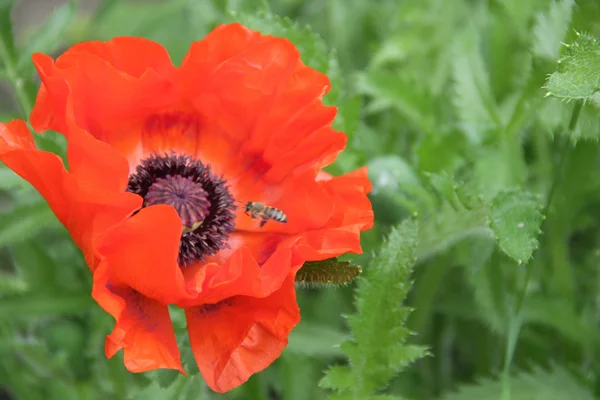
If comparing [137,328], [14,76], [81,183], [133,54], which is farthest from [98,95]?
[14,76]

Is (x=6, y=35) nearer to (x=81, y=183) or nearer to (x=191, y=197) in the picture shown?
(x=191, y=197)

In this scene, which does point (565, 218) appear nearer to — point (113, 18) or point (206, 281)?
point (206, 281)

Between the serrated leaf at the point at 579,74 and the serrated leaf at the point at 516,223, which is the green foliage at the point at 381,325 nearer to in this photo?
the serrated leaf at the point at 516,223

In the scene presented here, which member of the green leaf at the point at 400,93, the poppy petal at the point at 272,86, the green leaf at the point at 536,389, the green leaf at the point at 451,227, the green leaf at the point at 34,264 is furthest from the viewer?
the green leaf at the point at 34,264

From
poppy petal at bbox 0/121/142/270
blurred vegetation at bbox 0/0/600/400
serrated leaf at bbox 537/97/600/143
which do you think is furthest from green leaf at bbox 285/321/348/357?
poppy petal at bbox 0/121/142/270

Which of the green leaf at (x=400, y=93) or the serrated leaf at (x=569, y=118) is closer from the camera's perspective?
the serrated leaf at (x=569, y=118)

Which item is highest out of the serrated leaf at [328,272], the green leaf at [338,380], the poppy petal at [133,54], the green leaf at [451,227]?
the poppy petal at [133,54]

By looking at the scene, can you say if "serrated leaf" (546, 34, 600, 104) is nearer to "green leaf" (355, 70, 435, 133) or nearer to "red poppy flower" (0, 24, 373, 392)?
"red poppy flower" (0, 24, 373, 392)

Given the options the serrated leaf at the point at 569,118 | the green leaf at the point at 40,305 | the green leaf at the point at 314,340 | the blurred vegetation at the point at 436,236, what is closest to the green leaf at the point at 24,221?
the blurred vegetation at the point at 436,236
